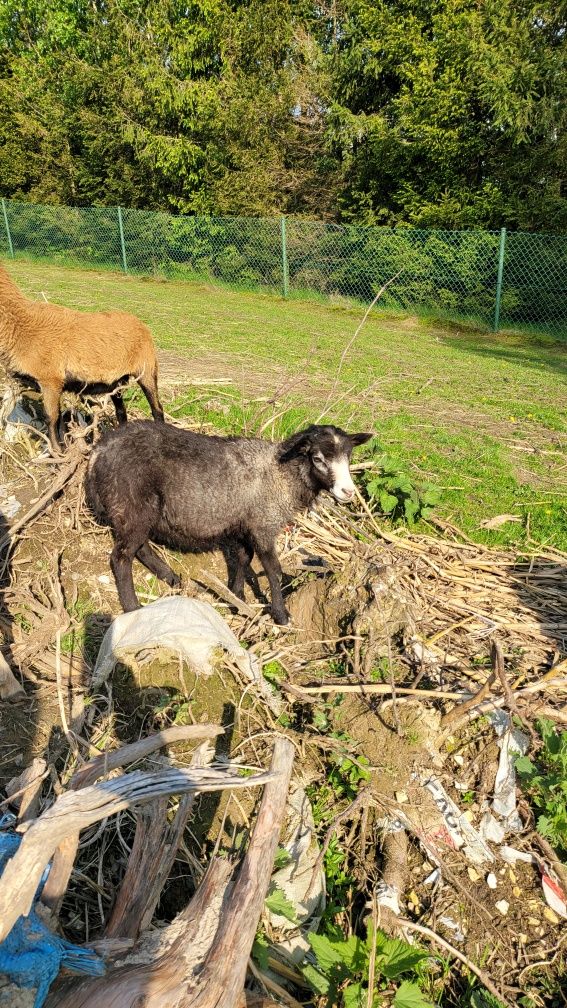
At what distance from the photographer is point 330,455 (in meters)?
4.88

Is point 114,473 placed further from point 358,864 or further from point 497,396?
point 497,396

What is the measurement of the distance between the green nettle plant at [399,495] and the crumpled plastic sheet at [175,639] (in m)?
2.20

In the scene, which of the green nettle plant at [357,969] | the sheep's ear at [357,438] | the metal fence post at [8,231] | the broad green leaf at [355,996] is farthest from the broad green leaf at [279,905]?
the metal fence post at [8,231]

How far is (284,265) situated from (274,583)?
1889cm

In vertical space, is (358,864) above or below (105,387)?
below

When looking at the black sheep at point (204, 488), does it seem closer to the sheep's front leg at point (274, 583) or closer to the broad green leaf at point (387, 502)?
the sheep's front leg at point (274, 583)

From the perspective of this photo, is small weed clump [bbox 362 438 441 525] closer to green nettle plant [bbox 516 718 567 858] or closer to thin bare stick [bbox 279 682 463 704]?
thin bare stick [bbox 279 682 463 704]

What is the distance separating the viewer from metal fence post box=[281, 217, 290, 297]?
69.4ft

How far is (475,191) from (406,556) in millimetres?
19182

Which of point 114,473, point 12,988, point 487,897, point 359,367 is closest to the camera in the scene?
point 12,988

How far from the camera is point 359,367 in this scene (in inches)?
462

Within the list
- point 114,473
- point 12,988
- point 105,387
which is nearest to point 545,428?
point 105,387

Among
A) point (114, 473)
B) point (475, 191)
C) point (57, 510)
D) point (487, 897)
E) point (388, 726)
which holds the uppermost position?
point (475, 191)

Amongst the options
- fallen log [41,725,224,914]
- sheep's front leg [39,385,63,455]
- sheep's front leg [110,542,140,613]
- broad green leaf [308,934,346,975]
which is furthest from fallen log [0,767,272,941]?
sheep's front leg [39,385,63,455]
